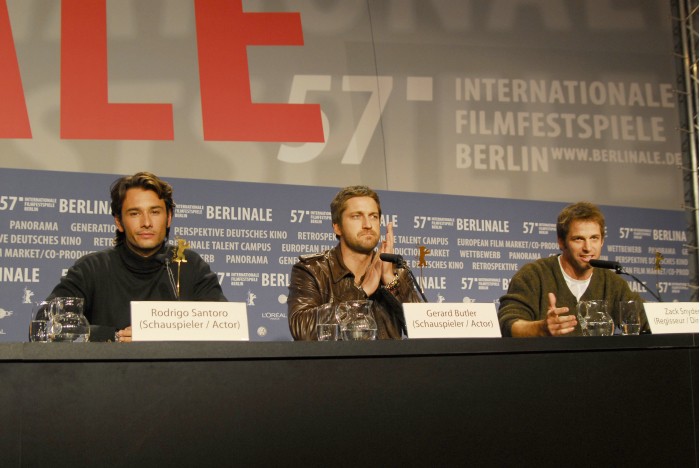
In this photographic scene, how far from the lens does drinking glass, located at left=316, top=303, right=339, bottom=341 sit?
2.02 metres

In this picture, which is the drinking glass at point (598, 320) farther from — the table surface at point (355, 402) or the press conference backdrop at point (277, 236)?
the press conference backdrop at point (277, 236)

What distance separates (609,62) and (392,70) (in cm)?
144

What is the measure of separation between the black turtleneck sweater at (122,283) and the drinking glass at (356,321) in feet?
3.40

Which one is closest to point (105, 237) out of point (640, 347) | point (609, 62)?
point (640, 347)

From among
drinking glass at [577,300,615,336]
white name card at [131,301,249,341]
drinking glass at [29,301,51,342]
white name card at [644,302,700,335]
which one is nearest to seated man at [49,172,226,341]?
drinking glass at [29,301,51,342]

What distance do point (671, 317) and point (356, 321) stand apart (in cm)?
93

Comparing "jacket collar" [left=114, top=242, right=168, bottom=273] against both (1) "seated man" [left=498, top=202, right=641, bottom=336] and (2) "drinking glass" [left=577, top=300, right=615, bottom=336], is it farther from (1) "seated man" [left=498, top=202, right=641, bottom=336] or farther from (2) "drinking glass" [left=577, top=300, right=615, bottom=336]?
(2) "drinking glass" [left=577, top=300, right=615, bottom=336]

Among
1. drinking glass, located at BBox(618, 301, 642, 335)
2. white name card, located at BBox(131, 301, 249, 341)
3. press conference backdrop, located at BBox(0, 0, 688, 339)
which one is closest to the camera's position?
white name card, located at BBox(131, 301, 249, 341)

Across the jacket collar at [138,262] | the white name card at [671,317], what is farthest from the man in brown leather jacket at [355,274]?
the white name card at [671,317]

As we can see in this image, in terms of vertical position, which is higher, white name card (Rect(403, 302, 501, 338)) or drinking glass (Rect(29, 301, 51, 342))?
drinking glass (Rect(29, 301, 51, 342))

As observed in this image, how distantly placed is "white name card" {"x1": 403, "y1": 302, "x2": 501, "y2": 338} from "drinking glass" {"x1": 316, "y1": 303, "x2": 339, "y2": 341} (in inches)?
7.1

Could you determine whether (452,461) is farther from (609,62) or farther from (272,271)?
(609,62)

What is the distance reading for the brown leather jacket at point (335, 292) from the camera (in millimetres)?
2955

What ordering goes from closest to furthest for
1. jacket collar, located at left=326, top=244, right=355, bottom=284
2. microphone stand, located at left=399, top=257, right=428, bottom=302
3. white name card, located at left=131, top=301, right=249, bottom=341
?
white name card, located at left=131, top=301, right=249, bottom=341 < microphone stand, located at left=399, top=257, right=428, bottom=302 < jacket collar, located at left=326, top=244, right=355, bottom=284
